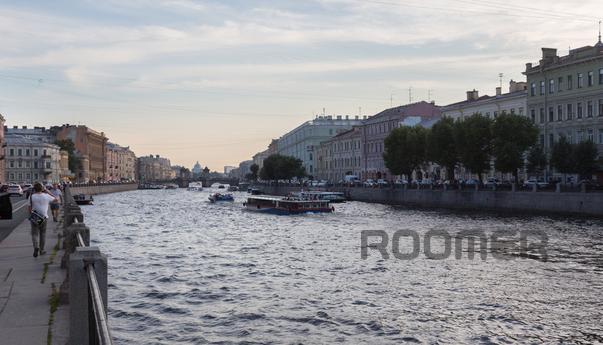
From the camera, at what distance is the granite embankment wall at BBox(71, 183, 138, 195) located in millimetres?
114887

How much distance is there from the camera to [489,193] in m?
60.0

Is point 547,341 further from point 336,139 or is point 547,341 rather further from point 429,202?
point 336,139

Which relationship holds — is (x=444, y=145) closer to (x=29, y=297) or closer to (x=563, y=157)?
(x=563, y=157)

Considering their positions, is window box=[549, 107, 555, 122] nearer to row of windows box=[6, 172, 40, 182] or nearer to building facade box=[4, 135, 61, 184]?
building facade box=[4, 135, 61, 184]

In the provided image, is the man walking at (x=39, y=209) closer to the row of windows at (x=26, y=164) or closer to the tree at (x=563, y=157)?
the tree at (x=563, y=157)

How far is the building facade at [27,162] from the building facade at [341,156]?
189 feet

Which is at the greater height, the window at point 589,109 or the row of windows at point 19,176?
the window at point 589,109

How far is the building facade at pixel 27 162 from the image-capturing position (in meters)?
143

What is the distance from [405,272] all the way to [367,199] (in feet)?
223

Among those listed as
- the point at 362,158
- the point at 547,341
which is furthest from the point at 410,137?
the point at 547,341

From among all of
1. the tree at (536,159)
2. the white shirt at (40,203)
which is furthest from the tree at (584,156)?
the white shirt at (40,203)

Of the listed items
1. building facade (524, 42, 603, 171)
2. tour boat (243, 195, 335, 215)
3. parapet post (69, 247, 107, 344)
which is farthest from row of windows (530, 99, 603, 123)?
parapet post (69, 247, 107, 344)

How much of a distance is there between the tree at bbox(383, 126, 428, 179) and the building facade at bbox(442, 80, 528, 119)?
724 cm

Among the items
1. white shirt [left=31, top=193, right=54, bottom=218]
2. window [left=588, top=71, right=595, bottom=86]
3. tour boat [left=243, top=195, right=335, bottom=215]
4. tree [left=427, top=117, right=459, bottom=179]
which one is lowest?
tour boat [left=243, top=195, right=335, bottom=215]
